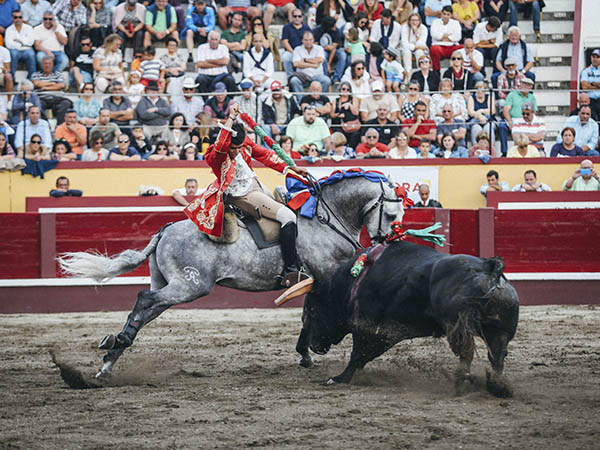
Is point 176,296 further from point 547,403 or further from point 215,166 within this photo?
point 547,403

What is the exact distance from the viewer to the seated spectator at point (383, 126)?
474 inches

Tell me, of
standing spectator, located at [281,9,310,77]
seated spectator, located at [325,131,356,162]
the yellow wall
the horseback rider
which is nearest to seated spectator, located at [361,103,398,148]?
seated spectator, located at [325,131,356,162]

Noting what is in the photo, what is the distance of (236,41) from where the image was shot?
13.5 meters

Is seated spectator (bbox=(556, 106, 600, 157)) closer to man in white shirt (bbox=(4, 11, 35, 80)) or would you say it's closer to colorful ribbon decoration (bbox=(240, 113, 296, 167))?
colorful ribbon decoration (bbox=(240, 113, 296, 167))

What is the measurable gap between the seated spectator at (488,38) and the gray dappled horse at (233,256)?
7640 mm

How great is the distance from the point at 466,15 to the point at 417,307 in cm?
954

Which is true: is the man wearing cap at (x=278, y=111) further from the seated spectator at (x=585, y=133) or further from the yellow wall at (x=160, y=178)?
the seated spectator at (x=585, y=133)

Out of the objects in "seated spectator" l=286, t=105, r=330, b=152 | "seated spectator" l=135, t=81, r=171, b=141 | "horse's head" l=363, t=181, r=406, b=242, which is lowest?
"horse's head" l=363, t=181, r=406, b=242

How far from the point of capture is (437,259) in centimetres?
523

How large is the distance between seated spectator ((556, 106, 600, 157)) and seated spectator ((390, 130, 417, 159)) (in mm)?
1980

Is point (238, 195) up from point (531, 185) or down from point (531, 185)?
up

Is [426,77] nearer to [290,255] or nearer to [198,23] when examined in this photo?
[198,23]

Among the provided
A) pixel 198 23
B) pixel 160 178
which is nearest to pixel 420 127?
pixel 160 178

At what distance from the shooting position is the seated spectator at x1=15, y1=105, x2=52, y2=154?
459 inches
